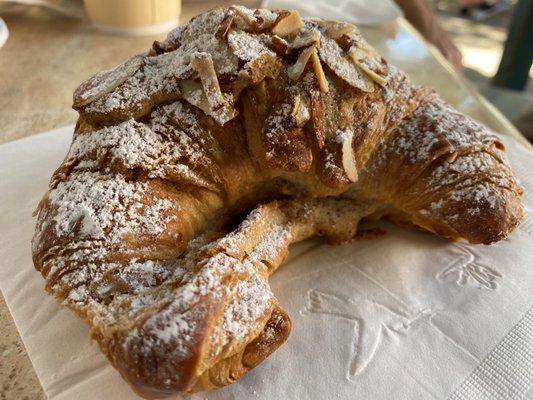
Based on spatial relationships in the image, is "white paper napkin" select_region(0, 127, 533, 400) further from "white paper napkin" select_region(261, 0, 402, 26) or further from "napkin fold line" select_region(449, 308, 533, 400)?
"white paper napkin" select_region(261, 0, 402, 26)

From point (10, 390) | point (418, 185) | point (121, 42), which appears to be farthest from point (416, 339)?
point (121, 42)

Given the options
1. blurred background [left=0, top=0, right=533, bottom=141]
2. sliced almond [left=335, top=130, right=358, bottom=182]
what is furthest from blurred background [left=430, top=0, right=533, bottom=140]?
sliced almond [left=335, top=130, right=358, bottom=182]

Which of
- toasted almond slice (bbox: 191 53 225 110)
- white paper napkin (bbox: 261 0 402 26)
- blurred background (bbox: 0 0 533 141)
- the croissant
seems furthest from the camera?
white paper napkin (bbox: 261 0 402 26)

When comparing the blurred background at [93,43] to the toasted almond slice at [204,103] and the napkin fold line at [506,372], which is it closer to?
the toasted almond slice at [204,103]

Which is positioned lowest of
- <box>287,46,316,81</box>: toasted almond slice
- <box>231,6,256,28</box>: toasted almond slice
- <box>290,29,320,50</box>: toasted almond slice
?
<box>287,46,316,81</box>: toasted almond slice

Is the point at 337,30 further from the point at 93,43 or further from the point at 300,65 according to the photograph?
the point at 93,43

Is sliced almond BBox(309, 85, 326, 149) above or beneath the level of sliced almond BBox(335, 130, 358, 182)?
above
